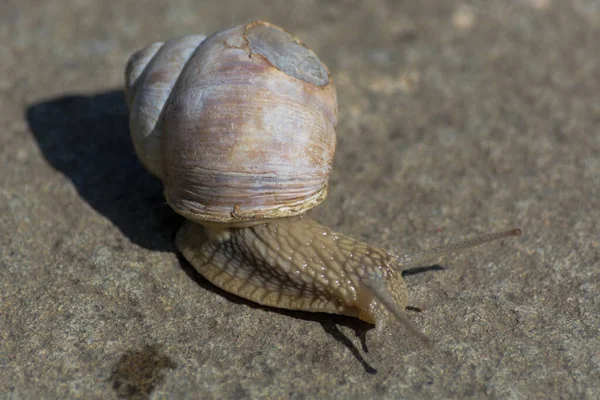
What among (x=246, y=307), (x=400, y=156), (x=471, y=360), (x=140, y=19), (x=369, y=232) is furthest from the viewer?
(x=140, y=19)

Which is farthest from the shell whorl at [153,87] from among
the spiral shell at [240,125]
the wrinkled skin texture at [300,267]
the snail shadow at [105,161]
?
the wrinkled skin texture at [300,267]

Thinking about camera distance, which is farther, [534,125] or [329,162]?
[534,125]

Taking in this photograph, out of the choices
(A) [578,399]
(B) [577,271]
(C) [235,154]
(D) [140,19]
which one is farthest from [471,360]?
(D) [140,19]

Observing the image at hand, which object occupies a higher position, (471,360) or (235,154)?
(235,154)

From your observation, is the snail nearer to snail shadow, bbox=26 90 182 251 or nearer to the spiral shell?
the spiral shell

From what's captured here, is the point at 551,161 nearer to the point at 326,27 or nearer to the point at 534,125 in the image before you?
the point at 534,125

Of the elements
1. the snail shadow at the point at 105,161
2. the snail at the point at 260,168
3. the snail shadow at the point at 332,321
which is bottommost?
the snail shadow at the point at 105,161

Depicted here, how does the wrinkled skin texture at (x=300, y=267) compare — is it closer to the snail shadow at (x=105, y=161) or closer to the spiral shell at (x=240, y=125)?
the spiral shell at (x=240, y=125)
